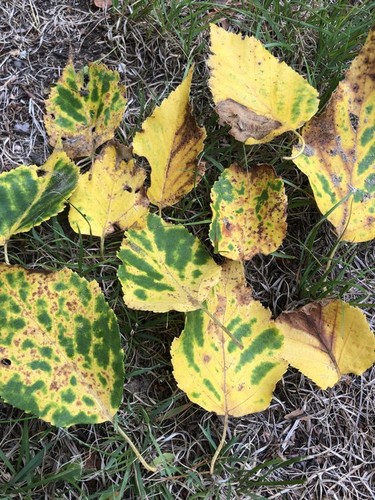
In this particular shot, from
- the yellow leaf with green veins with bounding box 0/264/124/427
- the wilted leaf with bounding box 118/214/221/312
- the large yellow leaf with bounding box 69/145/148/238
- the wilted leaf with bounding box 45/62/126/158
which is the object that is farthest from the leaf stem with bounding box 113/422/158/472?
the wilted leaf with bounding box 45/62/126/158

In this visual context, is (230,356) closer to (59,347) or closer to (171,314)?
(171,314)

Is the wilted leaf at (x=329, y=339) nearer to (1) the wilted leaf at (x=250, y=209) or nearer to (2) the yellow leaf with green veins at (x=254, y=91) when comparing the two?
(1) the wilted leaf at (x=250, y=209)

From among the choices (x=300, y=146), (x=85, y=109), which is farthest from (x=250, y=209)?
(x=85, y=109)

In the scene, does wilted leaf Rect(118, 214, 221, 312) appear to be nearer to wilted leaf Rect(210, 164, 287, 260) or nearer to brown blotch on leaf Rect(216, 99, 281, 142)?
wilted leaf Rect(210, 164, 287, 260)

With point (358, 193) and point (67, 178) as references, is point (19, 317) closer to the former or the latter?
point (67, 178)

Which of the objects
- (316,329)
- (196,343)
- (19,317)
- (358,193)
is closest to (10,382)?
(19,317)

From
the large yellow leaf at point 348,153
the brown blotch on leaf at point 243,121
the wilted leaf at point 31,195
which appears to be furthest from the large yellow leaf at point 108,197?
the large yellow leaf at point 348,153
